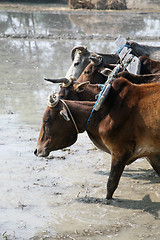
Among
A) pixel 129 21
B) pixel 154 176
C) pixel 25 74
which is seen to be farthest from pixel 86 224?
pixel 129 21

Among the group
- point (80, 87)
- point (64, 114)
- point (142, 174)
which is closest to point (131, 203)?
point (142, 174)

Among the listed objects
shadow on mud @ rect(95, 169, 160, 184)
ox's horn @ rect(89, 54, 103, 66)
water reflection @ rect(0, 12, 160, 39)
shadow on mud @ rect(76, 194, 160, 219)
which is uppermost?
ox's horn @ rect(89, 54, 103, 66)

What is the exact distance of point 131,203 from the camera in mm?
5332

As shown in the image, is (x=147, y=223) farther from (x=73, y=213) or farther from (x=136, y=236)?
(x=73, y=213)

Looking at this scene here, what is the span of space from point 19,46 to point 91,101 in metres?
10.3

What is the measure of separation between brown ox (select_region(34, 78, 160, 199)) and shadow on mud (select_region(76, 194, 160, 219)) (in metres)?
0.11

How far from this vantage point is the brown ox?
16.2 ft

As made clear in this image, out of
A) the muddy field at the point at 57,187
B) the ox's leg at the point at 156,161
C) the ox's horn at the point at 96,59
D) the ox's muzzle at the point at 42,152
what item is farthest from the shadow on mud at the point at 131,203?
the ox's horn at the point at 96,59

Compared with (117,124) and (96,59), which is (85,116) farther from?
(96,59)

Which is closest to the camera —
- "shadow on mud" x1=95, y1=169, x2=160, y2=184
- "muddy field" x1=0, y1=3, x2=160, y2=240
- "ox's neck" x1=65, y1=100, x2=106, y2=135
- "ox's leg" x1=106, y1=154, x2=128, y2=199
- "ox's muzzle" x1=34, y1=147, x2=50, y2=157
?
"muddy field" x1=0, y1=3, x2=160, y2=240

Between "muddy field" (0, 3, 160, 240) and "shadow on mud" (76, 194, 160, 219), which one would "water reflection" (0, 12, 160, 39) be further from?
"shadow on mud" (76, 194, 160, 219)

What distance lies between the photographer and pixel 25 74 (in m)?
11.7

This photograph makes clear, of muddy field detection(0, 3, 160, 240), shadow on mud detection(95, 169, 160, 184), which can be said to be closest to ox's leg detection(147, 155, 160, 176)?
muddy field detection(0, 3, 160, 240)

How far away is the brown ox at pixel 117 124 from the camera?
493 centimetres
